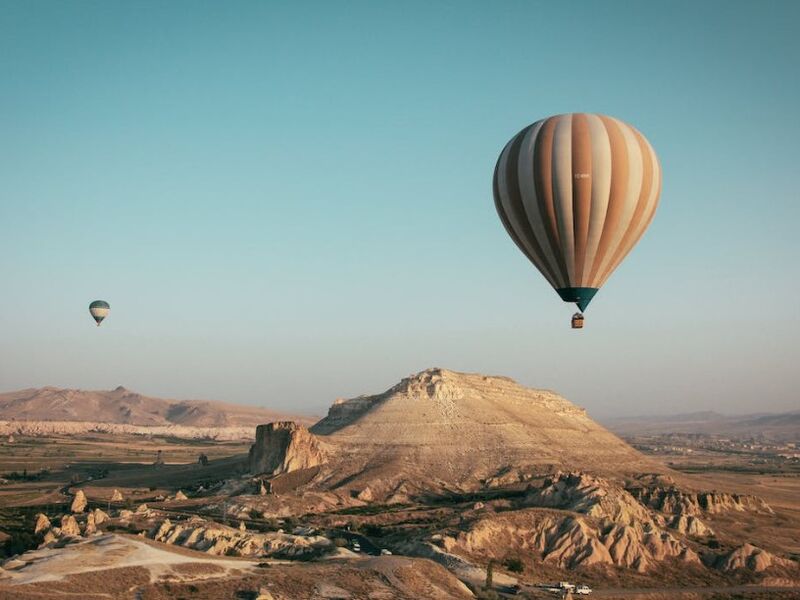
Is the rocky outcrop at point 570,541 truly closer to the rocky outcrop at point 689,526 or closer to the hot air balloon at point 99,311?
the rocky outcrop at point 689,526

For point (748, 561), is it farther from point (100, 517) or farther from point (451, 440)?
point (100, 517)

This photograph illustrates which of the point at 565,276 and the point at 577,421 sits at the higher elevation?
the point at 565,276

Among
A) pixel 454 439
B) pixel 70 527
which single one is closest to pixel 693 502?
pixel 454 439

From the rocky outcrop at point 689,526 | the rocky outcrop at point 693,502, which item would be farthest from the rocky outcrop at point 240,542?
the rocky outcrop at point 693,502

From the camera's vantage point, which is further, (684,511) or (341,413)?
(341,413)

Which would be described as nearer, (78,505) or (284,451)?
(78,505)

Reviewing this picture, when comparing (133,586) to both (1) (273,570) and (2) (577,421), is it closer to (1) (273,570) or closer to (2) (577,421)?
(1) (273,570)

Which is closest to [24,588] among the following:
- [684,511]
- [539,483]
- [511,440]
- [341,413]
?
[539,483]
